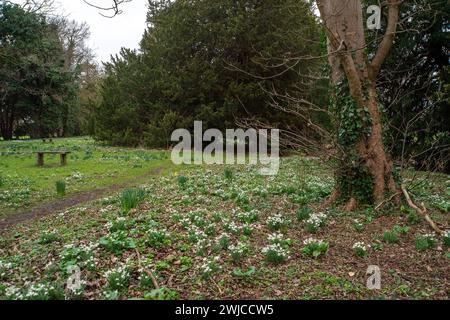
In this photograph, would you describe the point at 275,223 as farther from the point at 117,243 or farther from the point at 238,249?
the point at 117,243

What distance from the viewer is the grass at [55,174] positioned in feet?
32.1

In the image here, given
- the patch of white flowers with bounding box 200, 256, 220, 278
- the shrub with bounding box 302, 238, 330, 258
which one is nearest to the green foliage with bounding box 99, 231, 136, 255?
the patch of white flowers with bounding box 200, 256, 220, 278

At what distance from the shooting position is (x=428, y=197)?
845cm

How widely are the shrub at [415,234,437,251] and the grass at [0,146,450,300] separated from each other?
4.9 inches

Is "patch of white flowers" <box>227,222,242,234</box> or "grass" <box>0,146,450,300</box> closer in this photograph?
"grass" <box>0,146,450,300</box>

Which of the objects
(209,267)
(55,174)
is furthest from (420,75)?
(55,174)

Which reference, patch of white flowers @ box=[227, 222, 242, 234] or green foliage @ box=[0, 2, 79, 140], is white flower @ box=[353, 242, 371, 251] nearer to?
patch of white flowers @ box=[227, 222, 242, 234]

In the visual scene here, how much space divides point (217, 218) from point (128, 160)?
39.0ft

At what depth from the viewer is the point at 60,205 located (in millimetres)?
9078

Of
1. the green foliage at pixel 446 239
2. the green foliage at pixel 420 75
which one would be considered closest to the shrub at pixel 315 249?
the green foliage at pixel 446 239

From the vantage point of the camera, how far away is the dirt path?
7.86 metres

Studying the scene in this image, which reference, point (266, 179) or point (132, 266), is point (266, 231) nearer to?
point (132, 266)

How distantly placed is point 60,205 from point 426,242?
8.40m
